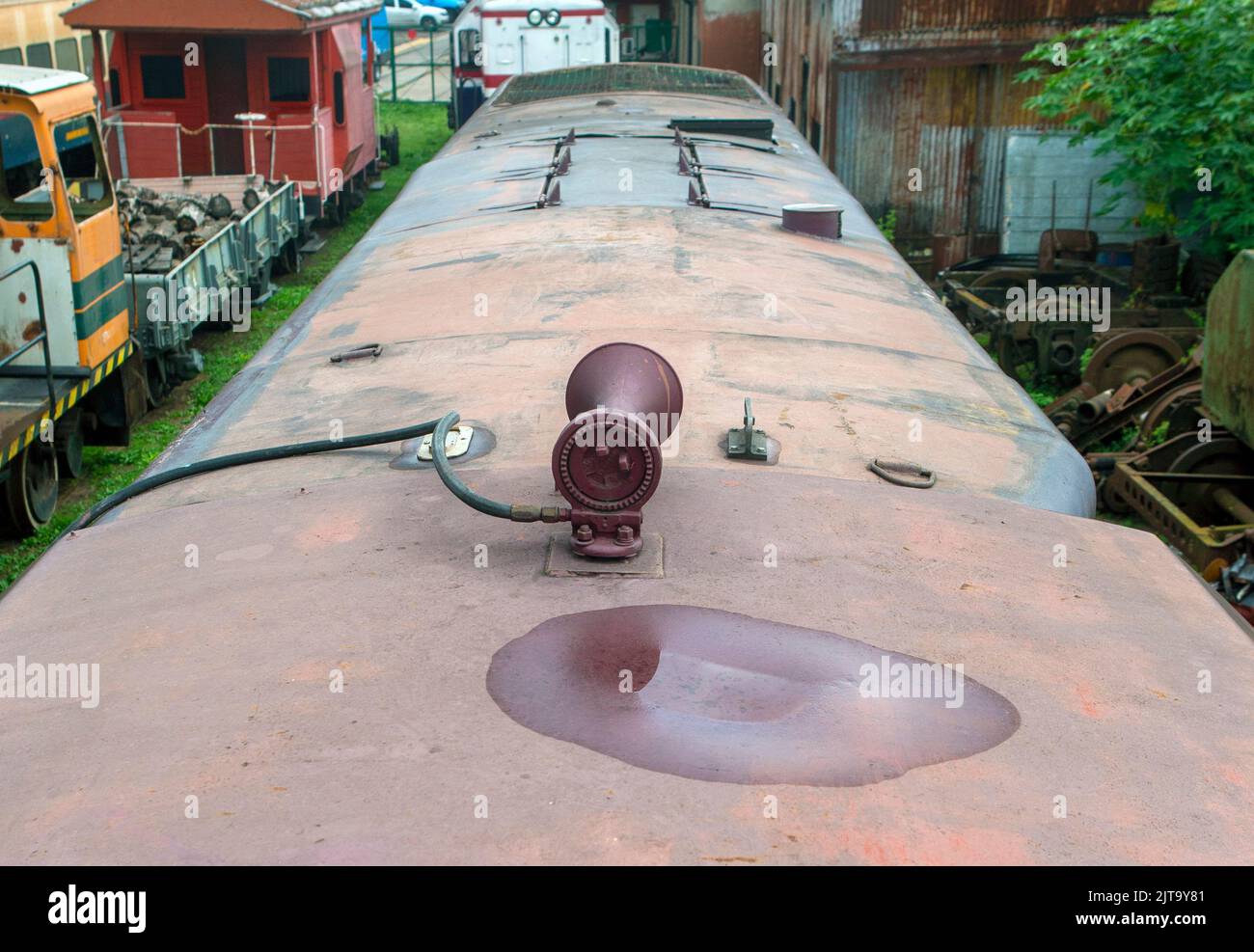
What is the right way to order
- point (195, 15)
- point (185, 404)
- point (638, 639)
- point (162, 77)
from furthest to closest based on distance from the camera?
point (162, 77), point (195, 15), point (185, 404), point (638, 639)

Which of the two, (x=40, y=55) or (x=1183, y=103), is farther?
(x=40, y=55)

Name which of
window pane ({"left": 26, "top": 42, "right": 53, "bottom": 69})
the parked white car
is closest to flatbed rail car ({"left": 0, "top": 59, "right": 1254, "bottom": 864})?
window pane ({"left": 26, "top": 42, "right": 53, "bottom": 69})

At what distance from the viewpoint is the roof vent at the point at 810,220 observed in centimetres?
746

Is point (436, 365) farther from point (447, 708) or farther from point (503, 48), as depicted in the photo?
point (503, 48)

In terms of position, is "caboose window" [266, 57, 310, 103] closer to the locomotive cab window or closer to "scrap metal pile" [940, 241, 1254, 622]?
the locomotive cab window

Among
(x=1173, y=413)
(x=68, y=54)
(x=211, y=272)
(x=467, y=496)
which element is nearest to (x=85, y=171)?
(x=211, y=272)

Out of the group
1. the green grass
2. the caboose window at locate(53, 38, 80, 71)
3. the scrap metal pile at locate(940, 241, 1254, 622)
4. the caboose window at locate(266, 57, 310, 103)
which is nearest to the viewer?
the scrap metal pile at locate(940, 241, 1254, 622)

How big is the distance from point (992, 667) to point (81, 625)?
7.26 ft

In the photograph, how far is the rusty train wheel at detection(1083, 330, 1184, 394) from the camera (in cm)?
987

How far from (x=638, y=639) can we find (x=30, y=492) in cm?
705

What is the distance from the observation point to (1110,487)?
26.6 feet

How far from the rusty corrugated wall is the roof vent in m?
6.80

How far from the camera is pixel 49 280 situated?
29.2ft

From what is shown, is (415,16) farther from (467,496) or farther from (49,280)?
(467,496)
